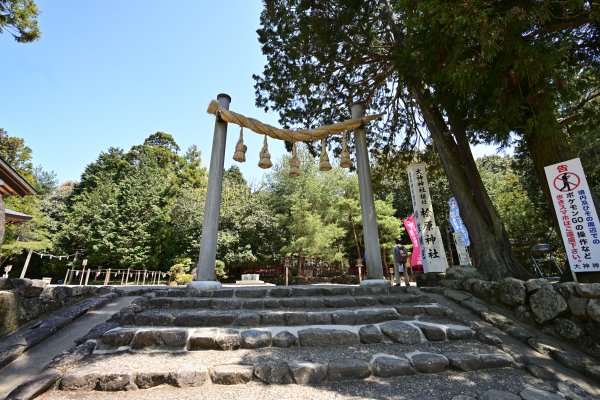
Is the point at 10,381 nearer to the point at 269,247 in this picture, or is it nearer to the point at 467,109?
the point at 467,109

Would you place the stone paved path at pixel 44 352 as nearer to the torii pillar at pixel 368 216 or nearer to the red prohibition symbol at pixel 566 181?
the torii pillar at pixel 368 216

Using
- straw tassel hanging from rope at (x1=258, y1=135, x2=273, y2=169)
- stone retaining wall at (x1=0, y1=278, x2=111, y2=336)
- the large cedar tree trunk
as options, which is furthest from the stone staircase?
straw tassel hanging from rope at (x1=258, y1=135, x2=273, y2=169)

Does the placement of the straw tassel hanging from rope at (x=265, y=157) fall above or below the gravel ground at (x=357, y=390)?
above

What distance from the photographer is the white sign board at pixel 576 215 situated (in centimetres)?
339

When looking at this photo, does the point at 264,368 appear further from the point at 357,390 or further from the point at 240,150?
the point at 240,150

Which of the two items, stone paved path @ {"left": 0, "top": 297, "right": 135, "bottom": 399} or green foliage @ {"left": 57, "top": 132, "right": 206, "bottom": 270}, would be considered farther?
green foliage @ {"left": 57, "top": 132, "right": 206, "bottom": 270}

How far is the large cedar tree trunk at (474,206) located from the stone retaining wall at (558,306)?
1284mm

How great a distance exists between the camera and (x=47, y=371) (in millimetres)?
2324

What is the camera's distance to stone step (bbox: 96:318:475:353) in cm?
290

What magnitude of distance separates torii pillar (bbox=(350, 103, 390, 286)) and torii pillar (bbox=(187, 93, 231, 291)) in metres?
2.81

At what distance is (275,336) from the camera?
3.06 m

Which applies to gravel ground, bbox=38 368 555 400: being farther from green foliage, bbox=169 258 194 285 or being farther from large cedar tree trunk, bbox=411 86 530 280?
green foliage, bbox=169 258 194 285

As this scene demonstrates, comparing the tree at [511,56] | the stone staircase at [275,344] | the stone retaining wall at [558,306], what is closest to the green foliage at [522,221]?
the tree at [511,56]

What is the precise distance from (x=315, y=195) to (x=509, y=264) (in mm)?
12899
